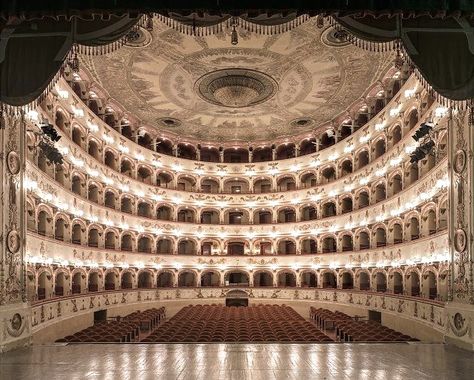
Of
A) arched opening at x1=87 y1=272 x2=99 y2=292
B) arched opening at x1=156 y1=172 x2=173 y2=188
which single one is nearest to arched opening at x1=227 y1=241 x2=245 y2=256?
arched opening at x1=156 y1=172 x2=173 y2=188

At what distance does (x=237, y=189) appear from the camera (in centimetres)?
4391

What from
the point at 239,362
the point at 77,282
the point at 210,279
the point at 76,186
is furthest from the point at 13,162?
the point at 210,279

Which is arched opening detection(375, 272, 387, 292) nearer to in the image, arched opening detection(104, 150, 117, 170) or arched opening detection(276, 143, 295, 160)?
arched opening detection(276, 143, 295, 160)

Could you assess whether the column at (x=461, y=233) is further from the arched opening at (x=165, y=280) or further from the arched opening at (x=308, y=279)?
the arched opening at (x=165, y=280)

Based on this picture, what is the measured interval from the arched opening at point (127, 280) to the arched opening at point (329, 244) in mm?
15307

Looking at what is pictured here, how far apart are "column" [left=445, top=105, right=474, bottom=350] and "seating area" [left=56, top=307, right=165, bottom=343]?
12.1m

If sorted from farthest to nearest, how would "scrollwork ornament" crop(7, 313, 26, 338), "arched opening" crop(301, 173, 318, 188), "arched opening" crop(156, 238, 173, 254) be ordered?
"arched opening" crop(301, 173, 318, 188)
"arched opening" crop(156, 238, 173, 254)
"scrollwork ornament" crop(7, 313, 26, 338)

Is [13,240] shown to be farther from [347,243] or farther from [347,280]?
[347,280]

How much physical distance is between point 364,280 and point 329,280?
554 cm

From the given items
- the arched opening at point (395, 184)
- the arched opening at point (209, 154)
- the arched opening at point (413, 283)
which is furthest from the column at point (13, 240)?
the arched opening at point (209, 154)

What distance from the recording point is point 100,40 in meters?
10.5

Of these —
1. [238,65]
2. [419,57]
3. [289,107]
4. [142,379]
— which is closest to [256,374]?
[142,379]

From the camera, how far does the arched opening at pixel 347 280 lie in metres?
35.8

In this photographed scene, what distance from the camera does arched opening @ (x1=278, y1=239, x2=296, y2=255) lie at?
41562 millimetres
